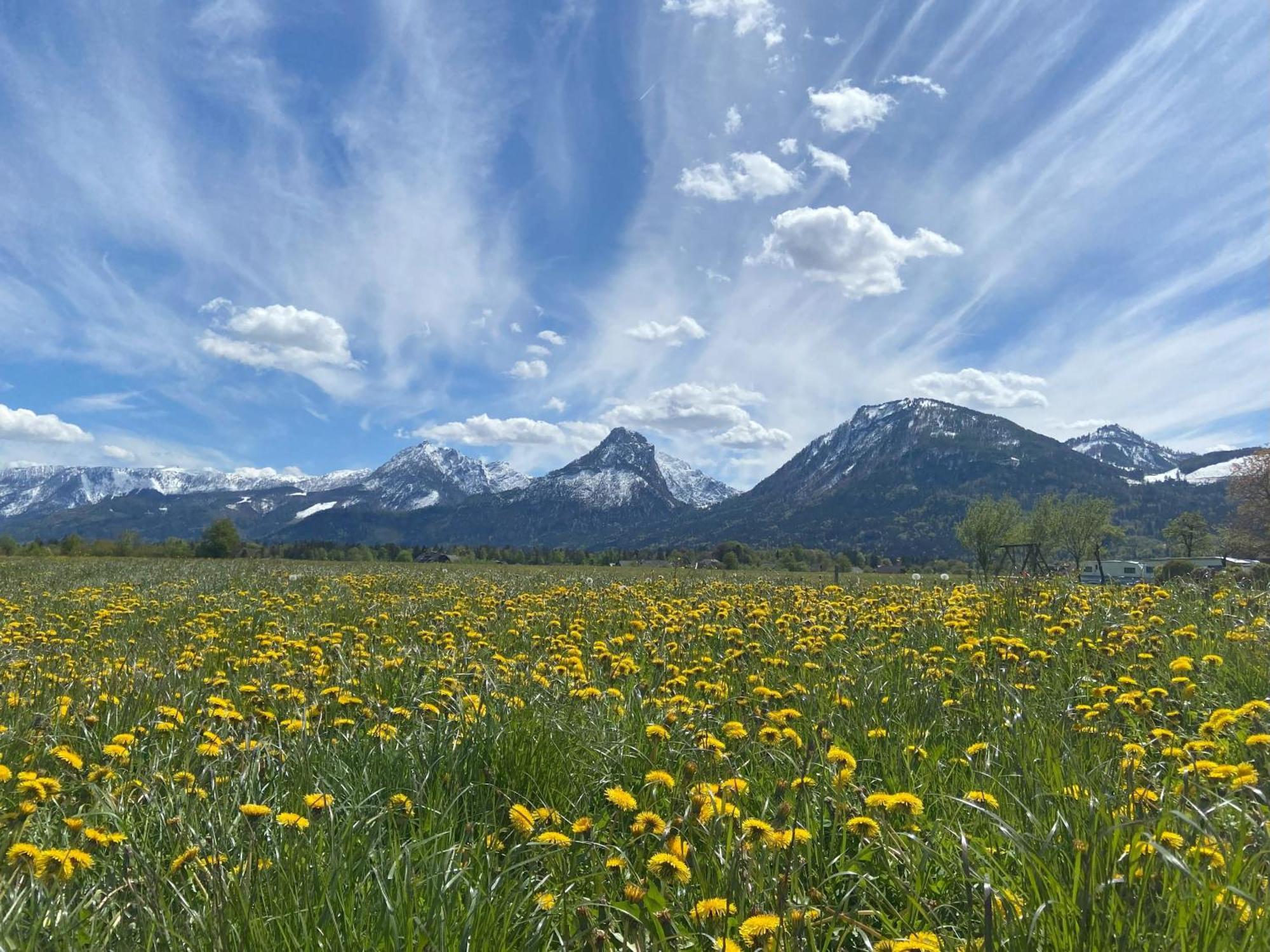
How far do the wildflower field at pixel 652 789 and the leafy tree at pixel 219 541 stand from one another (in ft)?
309

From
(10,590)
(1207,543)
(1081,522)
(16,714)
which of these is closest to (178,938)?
(16,714)

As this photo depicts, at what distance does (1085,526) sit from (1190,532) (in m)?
24.3

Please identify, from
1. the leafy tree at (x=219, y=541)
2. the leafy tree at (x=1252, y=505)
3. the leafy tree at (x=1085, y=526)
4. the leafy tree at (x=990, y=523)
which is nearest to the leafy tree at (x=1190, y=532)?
the leafy tree at (x=1085, y=526)

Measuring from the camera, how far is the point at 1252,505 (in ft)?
186

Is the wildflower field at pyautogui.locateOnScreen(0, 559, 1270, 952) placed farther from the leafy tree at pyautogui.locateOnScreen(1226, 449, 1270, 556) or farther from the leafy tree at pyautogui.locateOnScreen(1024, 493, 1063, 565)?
the leafy tree at pyautogui.locateOnScreen(1024, 493, 1063, 565)

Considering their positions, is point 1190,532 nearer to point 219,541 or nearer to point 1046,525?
point 1046,525

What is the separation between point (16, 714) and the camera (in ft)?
15.5

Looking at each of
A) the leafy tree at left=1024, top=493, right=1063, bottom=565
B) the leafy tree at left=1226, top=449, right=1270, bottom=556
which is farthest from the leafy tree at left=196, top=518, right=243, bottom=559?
the leafy tree at left=1024, top=493, right=1063, bottom=565

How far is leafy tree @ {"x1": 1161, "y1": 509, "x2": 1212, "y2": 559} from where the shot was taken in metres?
113

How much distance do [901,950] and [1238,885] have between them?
46.5 inches

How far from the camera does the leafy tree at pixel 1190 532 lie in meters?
113

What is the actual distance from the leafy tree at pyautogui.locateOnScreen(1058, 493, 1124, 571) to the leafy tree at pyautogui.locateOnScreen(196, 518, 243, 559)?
11708 cm

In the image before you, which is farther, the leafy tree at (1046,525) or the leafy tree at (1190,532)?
the leafy tree at (1190,532)

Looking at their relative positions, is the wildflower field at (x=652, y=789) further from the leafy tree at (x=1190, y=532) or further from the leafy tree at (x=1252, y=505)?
the leafy tree at (x=1190, y=532)
